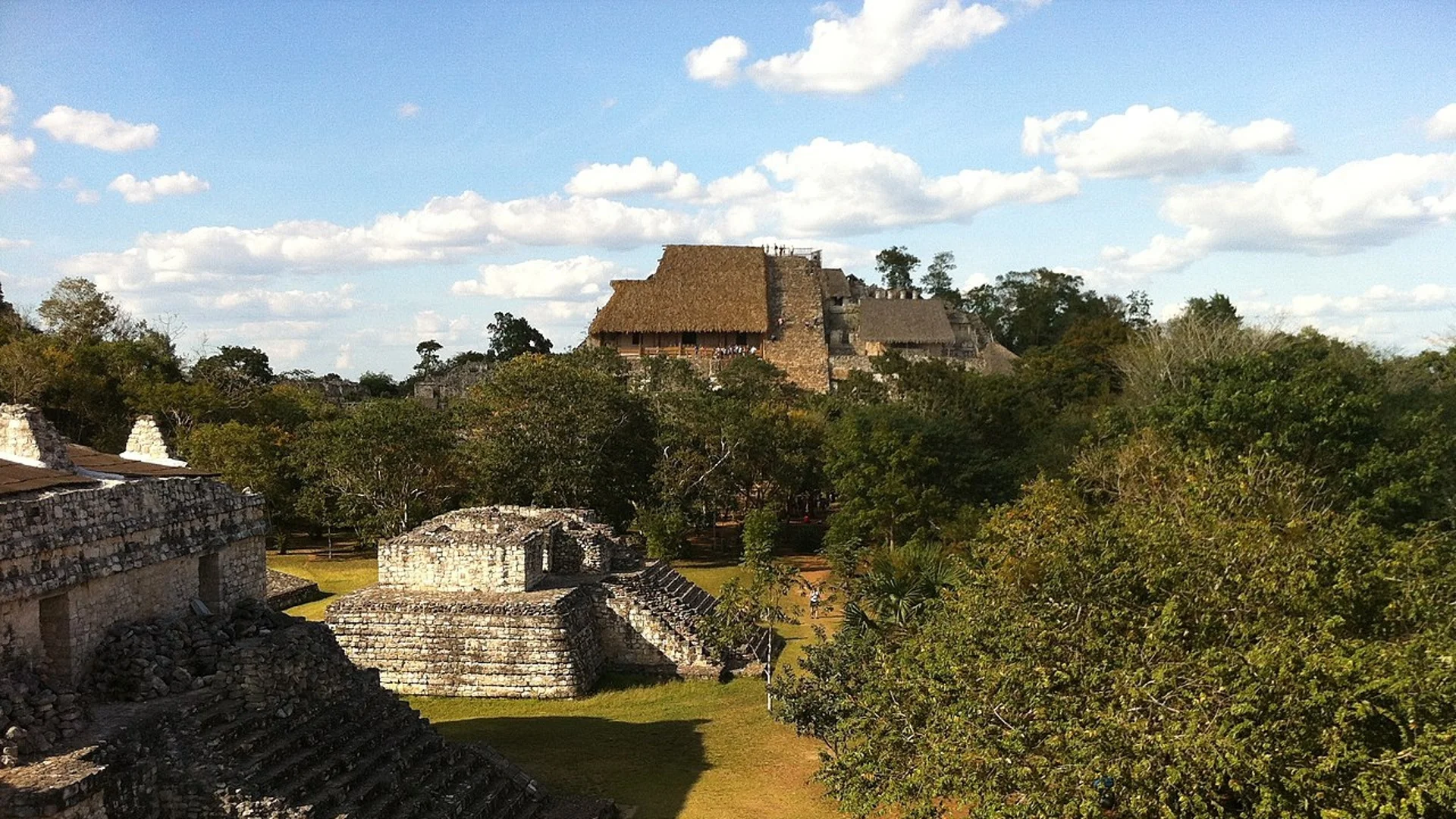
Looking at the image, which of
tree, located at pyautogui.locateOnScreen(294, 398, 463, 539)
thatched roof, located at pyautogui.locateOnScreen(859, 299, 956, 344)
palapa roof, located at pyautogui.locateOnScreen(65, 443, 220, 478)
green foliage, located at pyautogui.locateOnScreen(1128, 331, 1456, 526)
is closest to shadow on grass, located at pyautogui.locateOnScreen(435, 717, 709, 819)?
palapa roof, located at pyautogui.locateOnScreen(65, 443, 220, 478)

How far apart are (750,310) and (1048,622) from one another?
1562 inches

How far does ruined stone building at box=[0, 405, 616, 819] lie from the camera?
339 inches

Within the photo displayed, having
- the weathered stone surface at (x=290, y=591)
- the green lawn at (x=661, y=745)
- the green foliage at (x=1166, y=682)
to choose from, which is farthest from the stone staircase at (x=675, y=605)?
the weathered stone surface at (x=290, y=591)

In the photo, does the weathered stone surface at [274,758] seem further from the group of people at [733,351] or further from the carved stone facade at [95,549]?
the group of people at [733,351]

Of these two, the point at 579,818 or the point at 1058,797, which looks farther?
the point at 579,818

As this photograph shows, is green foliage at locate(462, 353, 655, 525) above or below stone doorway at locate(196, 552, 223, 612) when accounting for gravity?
above

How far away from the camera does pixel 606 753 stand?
47.2 ft

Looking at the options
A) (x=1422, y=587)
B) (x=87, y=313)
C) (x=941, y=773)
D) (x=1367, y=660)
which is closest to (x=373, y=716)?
(x=941, y=773)

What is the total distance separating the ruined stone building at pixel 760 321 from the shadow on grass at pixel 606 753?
31.2 m

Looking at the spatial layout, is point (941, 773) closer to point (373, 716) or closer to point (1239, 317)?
point (373, 716)

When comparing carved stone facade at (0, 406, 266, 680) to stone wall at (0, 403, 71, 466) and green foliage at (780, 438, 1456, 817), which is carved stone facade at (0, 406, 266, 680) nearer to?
stone wall at (0, 403, 71, 466)

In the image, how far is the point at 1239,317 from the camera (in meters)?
41.5

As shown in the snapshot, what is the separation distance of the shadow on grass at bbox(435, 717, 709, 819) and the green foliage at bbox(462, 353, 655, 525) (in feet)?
43.2

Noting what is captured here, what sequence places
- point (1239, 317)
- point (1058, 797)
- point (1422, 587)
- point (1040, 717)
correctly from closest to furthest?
point (1058, 797) < point (1040, 717) < point (1422, 587) < point (1239, 317)
